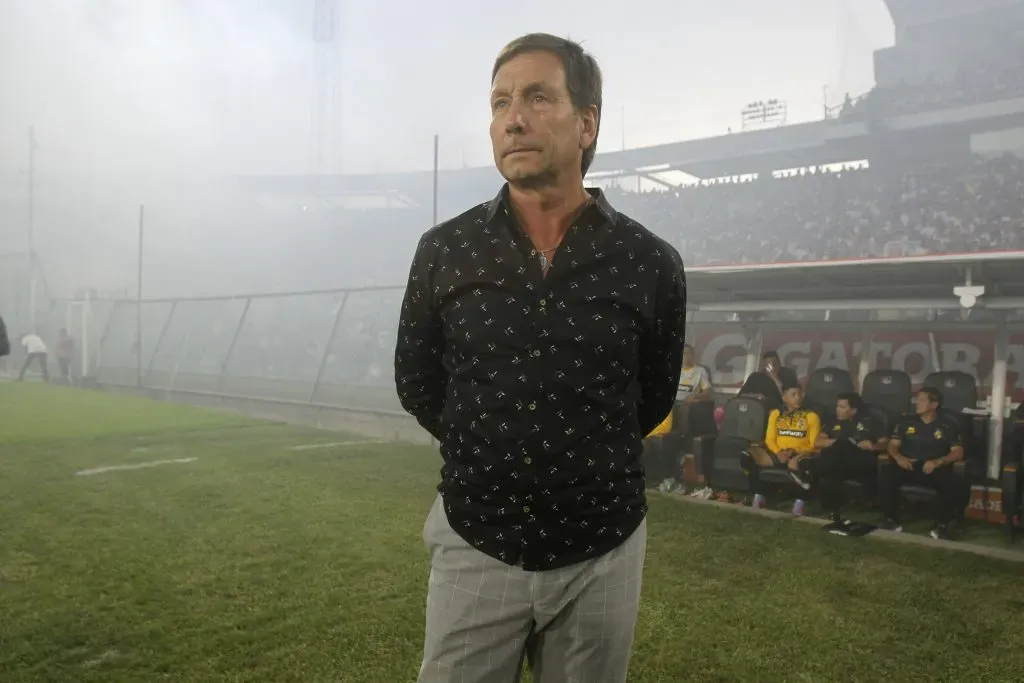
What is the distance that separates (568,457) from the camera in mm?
1458

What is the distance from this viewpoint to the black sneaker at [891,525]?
225 inches

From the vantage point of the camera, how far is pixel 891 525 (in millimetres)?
5742

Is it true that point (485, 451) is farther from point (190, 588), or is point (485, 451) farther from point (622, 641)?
point (190, 588)

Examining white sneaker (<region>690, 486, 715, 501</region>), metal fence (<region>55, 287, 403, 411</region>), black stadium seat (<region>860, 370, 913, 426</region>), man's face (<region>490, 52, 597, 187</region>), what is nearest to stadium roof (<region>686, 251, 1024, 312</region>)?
black stadium seat (<region>860, 370, 913, 426</region>)

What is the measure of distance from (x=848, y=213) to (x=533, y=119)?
24.0 m

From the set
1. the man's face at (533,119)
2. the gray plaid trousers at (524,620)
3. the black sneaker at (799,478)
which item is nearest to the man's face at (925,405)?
the black sneaker at (799,478)

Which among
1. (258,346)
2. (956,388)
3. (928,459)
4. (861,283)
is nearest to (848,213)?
(861,283)

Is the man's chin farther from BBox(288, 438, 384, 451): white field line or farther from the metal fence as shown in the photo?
the metal fence

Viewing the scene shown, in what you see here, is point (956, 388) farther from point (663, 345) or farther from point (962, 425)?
point (663, 345)

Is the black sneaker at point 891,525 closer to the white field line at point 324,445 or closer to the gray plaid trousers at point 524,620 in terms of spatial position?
the gray plaid trousers at point 524,620

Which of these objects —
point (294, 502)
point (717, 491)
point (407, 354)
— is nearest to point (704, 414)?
point (717, 491)

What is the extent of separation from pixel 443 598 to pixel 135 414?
38.4 ft

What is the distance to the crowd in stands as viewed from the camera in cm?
1992

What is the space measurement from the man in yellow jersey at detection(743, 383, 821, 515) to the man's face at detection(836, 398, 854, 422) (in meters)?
0.18
